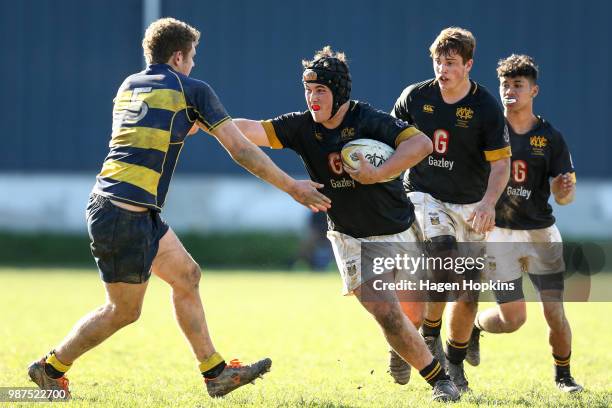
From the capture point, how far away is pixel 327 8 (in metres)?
24.6

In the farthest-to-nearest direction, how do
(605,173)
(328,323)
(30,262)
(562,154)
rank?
1. (605,173)
2. (30,262)
3. (328,323)
4. (562,154)

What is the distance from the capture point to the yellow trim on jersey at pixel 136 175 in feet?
20.4

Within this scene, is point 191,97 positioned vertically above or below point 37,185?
above

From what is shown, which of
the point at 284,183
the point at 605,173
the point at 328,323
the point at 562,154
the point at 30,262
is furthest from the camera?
the point at 605,173

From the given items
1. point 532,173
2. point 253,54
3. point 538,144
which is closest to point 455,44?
point 538,144

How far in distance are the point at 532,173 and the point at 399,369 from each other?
6.03 feet

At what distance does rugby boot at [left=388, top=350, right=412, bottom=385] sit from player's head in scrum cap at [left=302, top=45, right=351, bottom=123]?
183cm

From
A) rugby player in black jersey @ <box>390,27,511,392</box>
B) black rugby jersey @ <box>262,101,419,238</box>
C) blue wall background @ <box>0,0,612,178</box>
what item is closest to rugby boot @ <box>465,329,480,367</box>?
rugby player in black jersey @ <box>390,27,511,392</box>

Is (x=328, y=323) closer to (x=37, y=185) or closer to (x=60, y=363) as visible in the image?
(x=60, y=363)

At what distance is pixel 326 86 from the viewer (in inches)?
258

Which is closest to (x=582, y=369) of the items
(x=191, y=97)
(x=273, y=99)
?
(x=191, y=97)

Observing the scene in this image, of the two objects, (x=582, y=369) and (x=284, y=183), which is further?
(x=582, y=369)

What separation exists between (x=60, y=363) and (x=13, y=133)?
1926 centimetres

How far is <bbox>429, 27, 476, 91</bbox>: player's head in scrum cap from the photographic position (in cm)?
742
